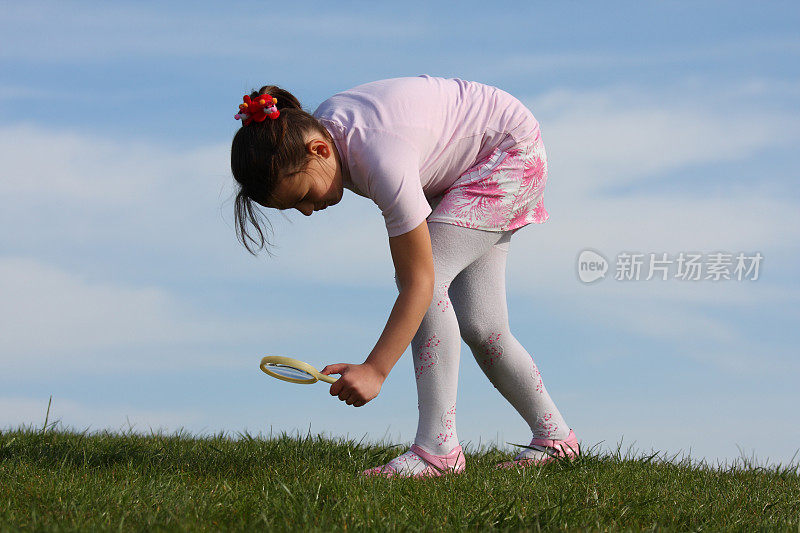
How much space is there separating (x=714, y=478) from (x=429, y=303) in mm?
1818

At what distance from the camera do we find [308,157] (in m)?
3.37

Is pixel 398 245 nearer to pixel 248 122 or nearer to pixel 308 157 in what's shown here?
pixel 308 157

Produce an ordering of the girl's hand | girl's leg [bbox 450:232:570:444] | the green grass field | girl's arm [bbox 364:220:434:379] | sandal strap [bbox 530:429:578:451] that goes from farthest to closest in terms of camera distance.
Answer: sandal strap [bbox 530:429:578:451]
girl's leg [bbox 450:232:570:444]
girl's arm [bbox 364:220:434:379]
the girl's hand
the green grass field

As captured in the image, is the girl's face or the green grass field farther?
the girl's face

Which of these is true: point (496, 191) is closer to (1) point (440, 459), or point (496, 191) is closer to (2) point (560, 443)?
(1) point (440, 459)

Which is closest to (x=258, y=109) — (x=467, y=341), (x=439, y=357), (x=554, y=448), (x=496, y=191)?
(x=496, y=191)

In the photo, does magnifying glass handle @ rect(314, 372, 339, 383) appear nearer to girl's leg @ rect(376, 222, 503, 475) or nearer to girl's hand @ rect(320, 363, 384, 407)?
girl's hand @ rect(320, 363, 384, 407)

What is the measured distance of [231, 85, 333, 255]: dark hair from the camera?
3.32 metres

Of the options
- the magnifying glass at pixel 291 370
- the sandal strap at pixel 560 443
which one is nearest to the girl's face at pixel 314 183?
the magnifying glass at pixel 291 370

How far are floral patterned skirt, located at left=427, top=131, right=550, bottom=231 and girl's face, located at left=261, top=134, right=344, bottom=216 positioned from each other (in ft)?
1.72

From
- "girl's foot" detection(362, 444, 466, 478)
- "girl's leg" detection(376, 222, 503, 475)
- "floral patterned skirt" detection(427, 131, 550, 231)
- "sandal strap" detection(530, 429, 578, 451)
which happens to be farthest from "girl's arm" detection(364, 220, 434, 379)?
"sandal strap" detection(530, 429, 578, 451)

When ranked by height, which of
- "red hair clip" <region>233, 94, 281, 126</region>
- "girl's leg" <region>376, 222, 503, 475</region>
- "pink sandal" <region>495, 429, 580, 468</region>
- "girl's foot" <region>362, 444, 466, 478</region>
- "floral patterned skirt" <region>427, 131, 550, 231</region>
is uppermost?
"red hair clip" <region>233, 94, 281, 126</region>

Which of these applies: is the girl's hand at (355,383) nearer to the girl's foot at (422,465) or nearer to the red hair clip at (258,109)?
the girl's foot at (422,465)

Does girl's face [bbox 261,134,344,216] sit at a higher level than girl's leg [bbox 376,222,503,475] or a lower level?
higher
